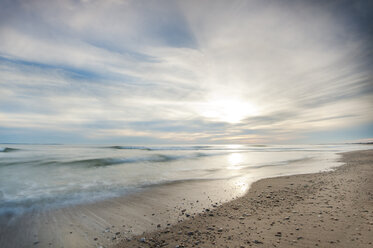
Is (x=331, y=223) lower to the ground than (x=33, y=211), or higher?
higher

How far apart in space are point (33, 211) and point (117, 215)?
2.73 metres

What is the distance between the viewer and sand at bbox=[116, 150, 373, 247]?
3281 millimetres

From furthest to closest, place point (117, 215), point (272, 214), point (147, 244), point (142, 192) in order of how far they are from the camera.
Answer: point (142, 192)
point (117, 215)
point (272, 214)
point (147, 244)

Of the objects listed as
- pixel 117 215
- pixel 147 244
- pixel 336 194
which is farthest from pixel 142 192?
pixel 336 194

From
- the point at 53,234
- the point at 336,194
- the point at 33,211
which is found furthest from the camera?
the point at 336,194

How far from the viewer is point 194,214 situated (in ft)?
15.6

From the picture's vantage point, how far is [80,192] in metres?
7.24

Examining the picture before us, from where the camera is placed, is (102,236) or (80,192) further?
(80,192)

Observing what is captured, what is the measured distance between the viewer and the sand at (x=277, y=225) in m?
3.28

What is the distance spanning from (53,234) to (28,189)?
5549 millimetres

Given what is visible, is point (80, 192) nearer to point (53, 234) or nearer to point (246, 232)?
point (53, 234)

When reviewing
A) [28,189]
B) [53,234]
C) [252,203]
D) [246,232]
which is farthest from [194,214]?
[28,189]

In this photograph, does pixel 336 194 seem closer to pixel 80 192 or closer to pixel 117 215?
pixel 117 215

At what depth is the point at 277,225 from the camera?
3.87 meters
